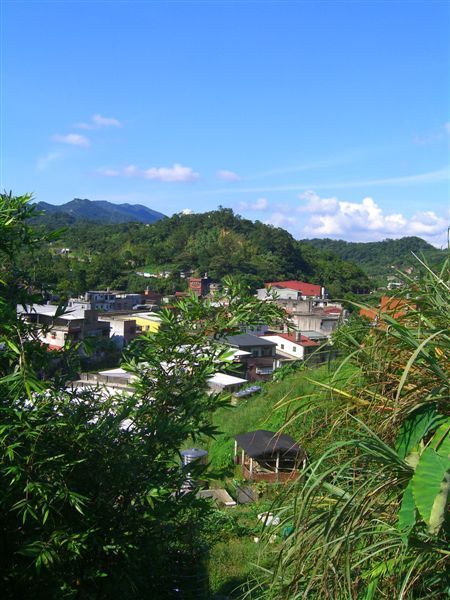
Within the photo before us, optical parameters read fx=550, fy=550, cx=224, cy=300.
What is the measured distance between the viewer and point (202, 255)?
5394 centimetres

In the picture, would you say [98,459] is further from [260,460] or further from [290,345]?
[290,345]

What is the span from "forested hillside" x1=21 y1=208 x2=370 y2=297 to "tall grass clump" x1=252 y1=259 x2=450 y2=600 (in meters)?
40.0

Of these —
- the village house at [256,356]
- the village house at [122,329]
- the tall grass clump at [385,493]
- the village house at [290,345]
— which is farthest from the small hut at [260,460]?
the village house at [122,329]

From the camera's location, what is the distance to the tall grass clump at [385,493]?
1.43 metres

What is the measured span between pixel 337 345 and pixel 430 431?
449 millimetres

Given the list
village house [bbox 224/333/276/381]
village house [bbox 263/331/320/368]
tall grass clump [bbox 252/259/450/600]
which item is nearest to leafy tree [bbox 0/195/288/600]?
tall grass clump [bbox 252/259/450/600]

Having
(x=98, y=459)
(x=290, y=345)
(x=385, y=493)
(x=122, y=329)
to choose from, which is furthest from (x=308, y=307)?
(x=385, y=493)

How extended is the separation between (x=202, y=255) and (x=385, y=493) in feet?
173

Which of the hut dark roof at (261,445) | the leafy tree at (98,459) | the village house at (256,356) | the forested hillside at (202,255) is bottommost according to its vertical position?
the village house at (256,356)

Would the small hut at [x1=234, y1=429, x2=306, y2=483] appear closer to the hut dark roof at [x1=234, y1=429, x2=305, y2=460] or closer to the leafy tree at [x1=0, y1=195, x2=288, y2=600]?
the hut dark roof at [x1=234, y1=429, x2=305, y2=460]

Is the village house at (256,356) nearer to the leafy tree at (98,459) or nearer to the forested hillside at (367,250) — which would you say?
the leafy tree at (98,459)

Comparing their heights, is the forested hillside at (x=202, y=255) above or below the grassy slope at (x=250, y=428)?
above

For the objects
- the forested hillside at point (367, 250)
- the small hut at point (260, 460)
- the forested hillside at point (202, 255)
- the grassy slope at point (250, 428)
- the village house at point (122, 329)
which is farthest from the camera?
the forested hillside at point (367, 250)

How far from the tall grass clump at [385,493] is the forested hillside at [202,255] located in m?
40.0
